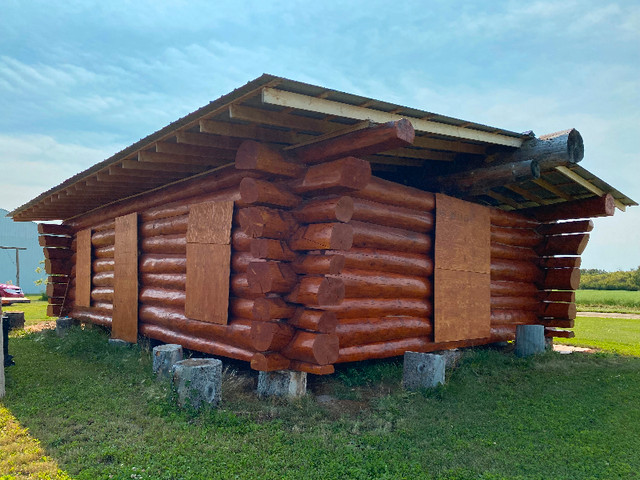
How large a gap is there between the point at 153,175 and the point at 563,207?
8.37 m

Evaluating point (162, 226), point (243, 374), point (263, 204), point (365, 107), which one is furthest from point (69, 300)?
point (365, 107)

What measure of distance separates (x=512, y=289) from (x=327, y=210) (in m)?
6.06

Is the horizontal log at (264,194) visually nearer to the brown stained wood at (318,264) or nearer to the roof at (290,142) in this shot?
the roof at (290,142)

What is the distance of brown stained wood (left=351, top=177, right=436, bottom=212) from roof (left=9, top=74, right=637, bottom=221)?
1.74 feet

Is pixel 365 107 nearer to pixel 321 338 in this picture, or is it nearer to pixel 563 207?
pixel 321 338

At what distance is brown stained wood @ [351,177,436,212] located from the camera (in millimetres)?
7109

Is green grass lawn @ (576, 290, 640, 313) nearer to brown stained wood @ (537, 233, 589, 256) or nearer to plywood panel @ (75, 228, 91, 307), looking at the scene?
brown stained wood @ (537, 233, 589, 256)

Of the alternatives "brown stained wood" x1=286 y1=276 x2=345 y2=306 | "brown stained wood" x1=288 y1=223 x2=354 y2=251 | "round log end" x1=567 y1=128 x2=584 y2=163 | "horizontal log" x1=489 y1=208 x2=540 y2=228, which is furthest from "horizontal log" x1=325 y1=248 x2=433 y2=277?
"round log end" x1=567 y1=128 x2=584 y2=163

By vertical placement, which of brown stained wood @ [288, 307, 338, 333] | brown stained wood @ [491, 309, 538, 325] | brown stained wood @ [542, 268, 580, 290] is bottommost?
brown stained wood @ [491, 309, 538, 325]

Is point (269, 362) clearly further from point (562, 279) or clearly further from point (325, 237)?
point (562, 279)

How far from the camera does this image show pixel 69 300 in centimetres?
1447

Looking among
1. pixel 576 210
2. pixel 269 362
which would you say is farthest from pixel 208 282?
pixel 576 210

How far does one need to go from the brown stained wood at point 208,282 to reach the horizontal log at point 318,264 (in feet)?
4.01

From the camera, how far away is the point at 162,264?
9.08m
